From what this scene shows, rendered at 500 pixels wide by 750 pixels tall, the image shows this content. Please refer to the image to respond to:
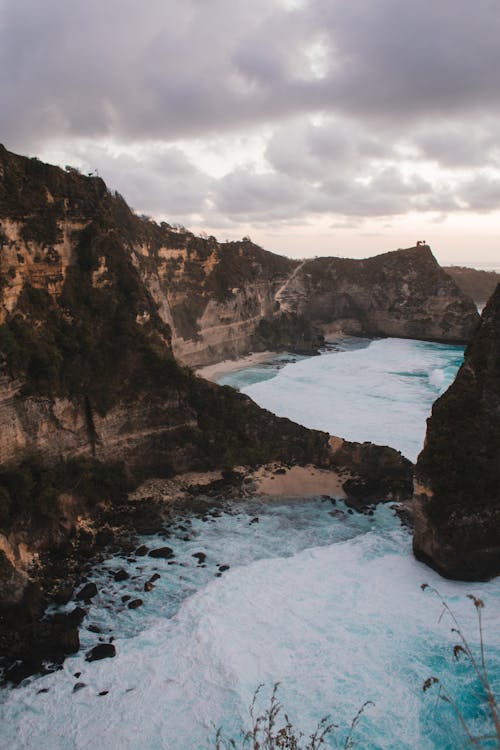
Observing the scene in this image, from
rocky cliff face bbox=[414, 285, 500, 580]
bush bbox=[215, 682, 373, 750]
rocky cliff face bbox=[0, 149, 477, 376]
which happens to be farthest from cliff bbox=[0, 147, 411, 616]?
bush bbox=[215, 682, 373, 750]

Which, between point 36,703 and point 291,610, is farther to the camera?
point 291,610

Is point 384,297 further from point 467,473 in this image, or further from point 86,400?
point 467,473

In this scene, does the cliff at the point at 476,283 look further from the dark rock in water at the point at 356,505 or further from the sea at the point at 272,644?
the sea at the point at 272,644

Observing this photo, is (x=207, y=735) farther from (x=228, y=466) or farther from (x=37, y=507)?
(x=228, y=466)

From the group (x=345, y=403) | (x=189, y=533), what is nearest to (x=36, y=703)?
(x=189, y=533)

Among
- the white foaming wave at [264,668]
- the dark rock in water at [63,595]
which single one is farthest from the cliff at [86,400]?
the white foaming wave at [264,668]

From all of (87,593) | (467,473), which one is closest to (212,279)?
(467,473)
